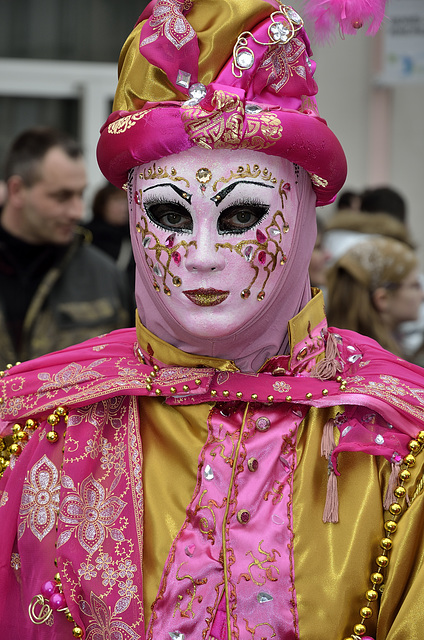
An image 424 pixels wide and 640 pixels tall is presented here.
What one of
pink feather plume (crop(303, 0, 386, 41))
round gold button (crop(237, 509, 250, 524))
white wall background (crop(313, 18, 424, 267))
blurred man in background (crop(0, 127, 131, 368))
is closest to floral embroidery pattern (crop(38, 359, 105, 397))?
round gold button (crop(237, 509, 250, 524))

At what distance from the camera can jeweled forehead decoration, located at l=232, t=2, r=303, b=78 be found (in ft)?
6.04

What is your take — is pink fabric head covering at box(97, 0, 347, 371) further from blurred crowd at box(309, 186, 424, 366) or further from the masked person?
blurred crowd at box(309, 186, 424, 366)

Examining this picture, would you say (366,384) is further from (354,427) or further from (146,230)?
(146,230)

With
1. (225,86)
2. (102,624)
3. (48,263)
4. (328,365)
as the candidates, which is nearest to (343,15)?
(225,86)

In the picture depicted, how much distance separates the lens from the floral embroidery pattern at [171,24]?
184 cm

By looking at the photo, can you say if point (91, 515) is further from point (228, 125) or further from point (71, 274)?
point (71, 274)

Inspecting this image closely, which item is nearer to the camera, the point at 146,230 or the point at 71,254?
the point at 146,230

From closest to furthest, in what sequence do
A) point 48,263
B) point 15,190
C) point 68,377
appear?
1. point 68,377
2. point 48,263
3. point 15,190

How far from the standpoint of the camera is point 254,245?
185 centimetres

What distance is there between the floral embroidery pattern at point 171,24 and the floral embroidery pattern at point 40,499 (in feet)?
2.82

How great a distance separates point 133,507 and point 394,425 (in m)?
0.53

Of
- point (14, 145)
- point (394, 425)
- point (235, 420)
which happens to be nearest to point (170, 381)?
point (235, 420)

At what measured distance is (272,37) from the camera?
6.11 feet

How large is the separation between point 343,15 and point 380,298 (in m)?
1.58
